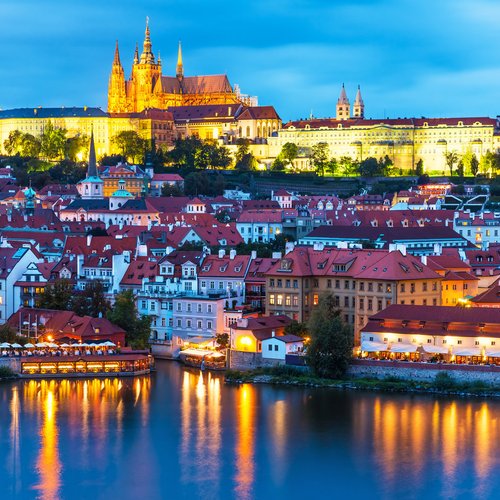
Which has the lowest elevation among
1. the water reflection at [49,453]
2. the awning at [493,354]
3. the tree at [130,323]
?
the water reflection at [49,453]

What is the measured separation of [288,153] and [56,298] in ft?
219

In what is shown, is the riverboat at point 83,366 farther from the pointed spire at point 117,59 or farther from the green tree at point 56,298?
the pointed spire at point 117,59

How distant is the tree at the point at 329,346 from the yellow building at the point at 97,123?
7566cm

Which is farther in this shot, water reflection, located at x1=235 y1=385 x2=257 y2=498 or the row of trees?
the row of trees

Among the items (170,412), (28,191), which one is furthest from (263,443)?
(28,191)

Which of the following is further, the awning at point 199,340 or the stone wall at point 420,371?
the awning at point 199,340

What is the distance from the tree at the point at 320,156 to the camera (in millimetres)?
98188

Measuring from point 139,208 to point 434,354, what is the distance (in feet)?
130

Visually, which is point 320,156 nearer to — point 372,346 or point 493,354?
point 372,346

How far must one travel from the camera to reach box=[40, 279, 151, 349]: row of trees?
113ft

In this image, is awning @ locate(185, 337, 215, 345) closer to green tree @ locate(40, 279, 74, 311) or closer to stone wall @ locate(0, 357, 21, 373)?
green tree @ locate(40, 279, 74, 311)

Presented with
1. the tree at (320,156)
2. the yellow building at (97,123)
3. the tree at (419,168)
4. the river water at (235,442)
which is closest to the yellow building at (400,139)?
the tree at (320,156)

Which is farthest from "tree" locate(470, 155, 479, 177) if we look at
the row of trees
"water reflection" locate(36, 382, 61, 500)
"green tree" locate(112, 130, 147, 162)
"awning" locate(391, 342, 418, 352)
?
A: "water reflection" locate(36, 382, 61, 500)

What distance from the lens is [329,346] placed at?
30766 mm
